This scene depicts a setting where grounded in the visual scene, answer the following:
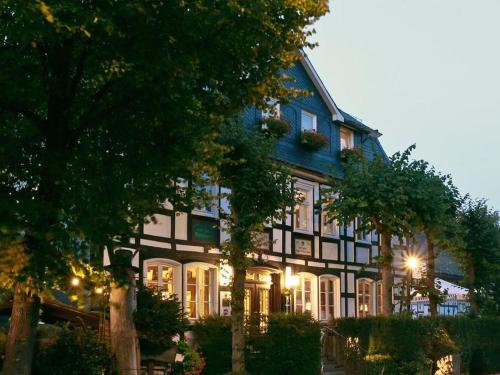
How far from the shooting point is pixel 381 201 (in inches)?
922

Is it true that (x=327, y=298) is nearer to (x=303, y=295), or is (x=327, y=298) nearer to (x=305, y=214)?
(x=303, y=295)

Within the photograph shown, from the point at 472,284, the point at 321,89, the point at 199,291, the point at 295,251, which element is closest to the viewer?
the point at 199,291

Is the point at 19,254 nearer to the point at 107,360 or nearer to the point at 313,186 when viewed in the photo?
the point at 107,360

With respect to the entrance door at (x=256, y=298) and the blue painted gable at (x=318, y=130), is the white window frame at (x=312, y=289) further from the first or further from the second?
the blue painted gable at (x=318, y=130)

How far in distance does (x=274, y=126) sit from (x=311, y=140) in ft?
7.87

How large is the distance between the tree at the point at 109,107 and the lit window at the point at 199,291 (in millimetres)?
8679

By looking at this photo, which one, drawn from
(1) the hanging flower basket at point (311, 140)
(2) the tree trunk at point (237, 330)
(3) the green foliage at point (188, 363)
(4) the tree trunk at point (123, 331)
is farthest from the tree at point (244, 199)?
(1) the hanging flower basket at point (311, 140)

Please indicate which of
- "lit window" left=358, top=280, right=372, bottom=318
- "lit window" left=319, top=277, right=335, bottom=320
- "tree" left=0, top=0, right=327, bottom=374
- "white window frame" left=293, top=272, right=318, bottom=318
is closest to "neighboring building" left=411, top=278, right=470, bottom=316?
"lit window" left=358, top=280, right=372, bottom=318

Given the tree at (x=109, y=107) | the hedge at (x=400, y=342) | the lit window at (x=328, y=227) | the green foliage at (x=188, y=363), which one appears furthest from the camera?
the lit window at (x=328, y=227)

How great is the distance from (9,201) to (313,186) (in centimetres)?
1707

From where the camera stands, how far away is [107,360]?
15.5 m

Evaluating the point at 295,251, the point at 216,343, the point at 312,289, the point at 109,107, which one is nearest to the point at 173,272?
the point at 216,343

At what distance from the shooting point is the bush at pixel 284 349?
65.9 ft

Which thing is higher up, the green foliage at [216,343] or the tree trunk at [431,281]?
the tree trunk at [431,281]
